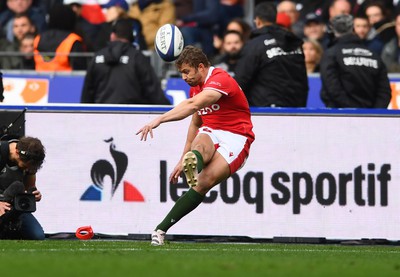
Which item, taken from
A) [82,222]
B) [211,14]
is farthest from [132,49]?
[211,14]

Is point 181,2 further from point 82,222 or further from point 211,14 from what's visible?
point 82,222

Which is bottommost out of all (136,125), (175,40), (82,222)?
(82,222)

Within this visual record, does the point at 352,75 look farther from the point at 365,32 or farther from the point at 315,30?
the point at 315,30

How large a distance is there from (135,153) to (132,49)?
7.94 ft

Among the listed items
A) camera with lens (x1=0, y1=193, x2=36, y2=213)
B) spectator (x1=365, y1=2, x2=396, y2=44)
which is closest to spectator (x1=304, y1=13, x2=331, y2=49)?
spectator (x1=365, y1=2, x2=396, y2=44)

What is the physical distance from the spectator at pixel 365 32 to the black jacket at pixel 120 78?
3.44 m

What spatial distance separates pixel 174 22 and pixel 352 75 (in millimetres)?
5457

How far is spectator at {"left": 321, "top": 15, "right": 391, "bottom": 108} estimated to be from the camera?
15.8 metres

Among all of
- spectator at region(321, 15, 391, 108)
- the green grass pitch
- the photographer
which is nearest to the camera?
the green grass pitch

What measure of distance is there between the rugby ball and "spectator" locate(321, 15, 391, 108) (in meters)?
3.34

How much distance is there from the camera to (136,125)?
48.3 feet

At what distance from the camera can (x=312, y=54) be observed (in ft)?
61.1

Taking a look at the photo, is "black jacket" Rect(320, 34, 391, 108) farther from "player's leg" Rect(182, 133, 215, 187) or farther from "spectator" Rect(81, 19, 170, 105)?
"player's leg" Rect(182, 133, 215, 187)

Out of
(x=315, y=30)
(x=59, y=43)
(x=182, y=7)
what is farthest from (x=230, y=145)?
(x=182, y=7)
